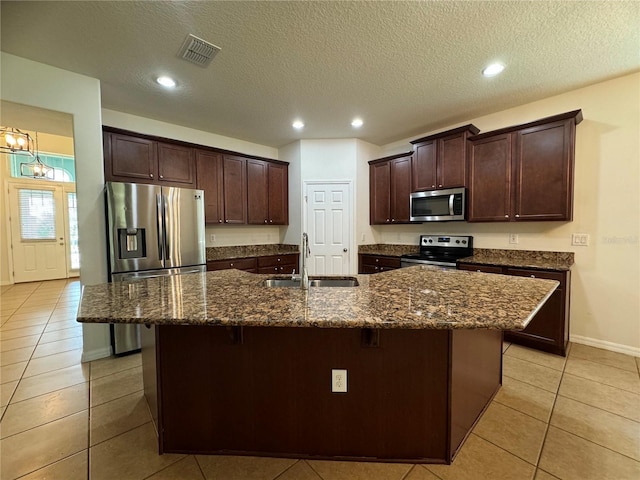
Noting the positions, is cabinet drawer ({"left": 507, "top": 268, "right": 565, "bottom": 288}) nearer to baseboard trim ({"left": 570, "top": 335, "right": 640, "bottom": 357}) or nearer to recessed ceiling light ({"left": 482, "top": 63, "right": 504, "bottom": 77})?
baseboard trim ({"left": 570, "top": 335, "right": 640, "bottom": 357})

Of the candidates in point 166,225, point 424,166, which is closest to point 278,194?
point 166,225

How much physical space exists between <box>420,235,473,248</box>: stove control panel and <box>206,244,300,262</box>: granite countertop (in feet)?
6.75

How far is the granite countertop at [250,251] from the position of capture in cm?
423

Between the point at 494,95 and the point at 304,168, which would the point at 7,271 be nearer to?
the point at 304,168

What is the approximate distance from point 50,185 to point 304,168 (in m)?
6.25

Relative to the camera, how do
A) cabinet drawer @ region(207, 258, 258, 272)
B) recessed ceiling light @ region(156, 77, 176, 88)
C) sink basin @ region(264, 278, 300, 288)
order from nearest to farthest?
sink basin @ region(264, 278, 300, 288) → recessed ceiling light @ region(156, 77, 176, 88) → cabinet drawer @ region(207, 258, 258, 272)

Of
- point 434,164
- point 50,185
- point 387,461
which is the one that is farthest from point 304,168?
point 50,185

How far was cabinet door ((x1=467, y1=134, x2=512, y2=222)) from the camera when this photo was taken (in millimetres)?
3160

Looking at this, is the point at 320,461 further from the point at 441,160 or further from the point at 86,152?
the point at 441,160

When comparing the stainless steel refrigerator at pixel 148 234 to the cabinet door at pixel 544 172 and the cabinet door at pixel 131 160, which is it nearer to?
the cabinet door at pixel 131 160

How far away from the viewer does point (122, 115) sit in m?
3.42

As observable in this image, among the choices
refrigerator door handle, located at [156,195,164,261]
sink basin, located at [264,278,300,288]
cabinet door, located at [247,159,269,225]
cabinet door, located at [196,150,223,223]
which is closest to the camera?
sink basin, located at [264,278,300,288]

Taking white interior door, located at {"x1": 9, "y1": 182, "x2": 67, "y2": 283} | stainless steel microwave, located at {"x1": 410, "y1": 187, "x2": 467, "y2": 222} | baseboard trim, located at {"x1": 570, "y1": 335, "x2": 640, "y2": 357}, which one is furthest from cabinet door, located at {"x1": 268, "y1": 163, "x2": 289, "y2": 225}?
white interior door, located at {"x1": 9, "y1": 182, "x2": 67, "y2": 283}

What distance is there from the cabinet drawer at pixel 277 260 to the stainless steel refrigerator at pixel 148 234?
1.03m
